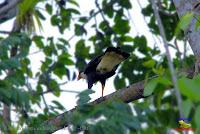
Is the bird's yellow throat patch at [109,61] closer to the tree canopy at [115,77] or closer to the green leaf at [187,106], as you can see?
the tree canopy at [115,77]

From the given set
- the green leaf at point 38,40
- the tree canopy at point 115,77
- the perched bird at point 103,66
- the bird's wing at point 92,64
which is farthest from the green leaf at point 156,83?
the green leaf at point 38,40

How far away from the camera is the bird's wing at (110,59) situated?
10.8 feet

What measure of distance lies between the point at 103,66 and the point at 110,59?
0.25 metres

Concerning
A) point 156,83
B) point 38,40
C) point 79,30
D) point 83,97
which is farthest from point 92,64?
point 156,83

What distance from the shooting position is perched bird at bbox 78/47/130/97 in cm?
337

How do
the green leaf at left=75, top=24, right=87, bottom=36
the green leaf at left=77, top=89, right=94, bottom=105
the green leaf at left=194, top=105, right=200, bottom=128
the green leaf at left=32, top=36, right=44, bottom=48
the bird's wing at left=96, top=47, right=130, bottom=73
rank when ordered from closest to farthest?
the green leaf at left=194, top=105, right=200, bottom=128, the green leaf at left=77, top=89, right=94, bottom=105, the bird's wing at left=96, top=47, right=130, bottom=73, the green leaf at left=32, top=36, right=44, bottom=48, the green leaf at left=75, top=24, right=87, bottom=36

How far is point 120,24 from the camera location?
4789mm

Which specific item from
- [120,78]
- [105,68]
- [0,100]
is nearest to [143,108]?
[0,100]

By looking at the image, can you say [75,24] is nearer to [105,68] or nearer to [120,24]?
[120,24]

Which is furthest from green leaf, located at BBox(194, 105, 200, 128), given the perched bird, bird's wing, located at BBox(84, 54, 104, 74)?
bird's wing, located at BBox(84, 54, 104, 74)

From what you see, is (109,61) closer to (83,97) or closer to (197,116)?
(83,97)

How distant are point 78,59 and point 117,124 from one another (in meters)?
3.45

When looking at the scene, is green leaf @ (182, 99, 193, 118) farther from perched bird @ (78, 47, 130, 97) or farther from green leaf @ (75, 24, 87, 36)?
green leaf @ (75, 24, 87, 36)

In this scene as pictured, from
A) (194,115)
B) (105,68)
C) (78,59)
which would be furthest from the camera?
(78,59)
